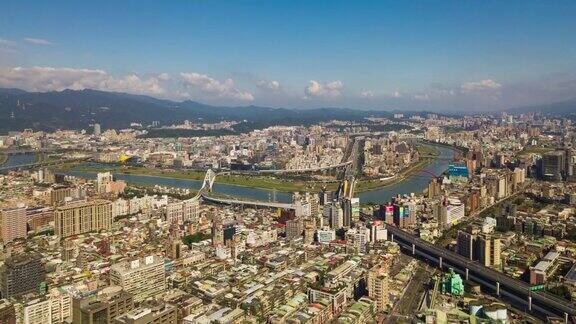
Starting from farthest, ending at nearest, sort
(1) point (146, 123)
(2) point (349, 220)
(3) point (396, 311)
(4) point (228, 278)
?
1. (1) point (146, 123)
2. (2) point (349, 220)
3. (4) point (228, 278)
4. (3) point (396, 311)

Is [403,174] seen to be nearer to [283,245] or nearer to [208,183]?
[208,183]

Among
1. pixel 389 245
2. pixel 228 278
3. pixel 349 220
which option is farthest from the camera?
pixel 349 220

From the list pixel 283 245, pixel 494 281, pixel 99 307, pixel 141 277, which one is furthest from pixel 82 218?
pixel 494 281

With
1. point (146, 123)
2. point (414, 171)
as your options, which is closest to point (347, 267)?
point (414, 171)

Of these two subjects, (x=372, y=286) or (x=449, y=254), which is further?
(x=449, y=254)

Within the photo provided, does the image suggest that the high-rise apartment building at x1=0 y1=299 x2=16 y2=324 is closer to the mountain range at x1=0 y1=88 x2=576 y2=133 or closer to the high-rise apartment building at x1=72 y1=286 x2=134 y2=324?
the high-rise apartment building at x1=72 y1=286 x2=134 y2=324

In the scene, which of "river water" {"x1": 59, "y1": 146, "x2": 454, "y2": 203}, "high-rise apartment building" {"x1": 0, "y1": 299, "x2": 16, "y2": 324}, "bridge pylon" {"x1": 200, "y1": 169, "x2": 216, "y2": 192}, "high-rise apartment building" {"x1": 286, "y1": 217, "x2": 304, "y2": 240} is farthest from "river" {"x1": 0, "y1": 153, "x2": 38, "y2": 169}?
"high-rise apartment building" {"x1": 0, "y1": 299, "x2": 16, "y2": 324}

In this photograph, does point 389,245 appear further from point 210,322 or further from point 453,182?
point 453,182
